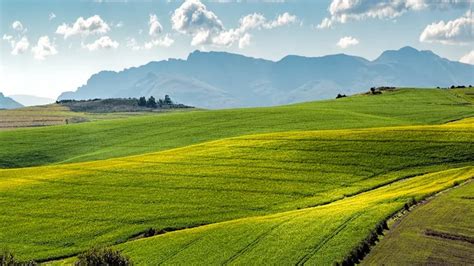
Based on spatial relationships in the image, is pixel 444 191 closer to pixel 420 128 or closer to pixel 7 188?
pixel 420 128

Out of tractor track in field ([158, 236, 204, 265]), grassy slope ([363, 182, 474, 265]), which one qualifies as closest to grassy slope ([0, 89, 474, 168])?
tractor track in field ([158, 236, 204, 265])

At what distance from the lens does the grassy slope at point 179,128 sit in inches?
3607

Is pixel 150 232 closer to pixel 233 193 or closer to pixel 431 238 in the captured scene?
pixel 233 193

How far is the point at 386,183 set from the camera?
52.1 metres

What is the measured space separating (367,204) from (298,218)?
17.8 ft

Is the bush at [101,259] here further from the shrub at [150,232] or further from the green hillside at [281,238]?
the shrub at [150,232]

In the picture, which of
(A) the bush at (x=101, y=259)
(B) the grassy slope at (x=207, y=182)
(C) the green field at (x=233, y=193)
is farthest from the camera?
(B) the grassy slope at (x=207, y=182)

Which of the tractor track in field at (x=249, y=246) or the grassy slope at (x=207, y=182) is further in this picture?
the grassy slope at (x=207, y=182)

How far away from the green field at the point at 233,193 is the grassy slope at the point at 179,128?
96 cm

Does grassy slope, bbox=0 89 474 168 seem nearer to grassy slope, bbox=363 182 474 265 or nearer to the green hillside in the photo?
the green hillside

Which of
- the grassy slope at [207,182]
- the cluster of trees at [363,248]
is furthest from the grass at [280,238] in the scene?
the grassy slope at [207,182]

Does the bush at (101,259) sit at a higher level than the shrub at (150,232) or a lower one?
higher

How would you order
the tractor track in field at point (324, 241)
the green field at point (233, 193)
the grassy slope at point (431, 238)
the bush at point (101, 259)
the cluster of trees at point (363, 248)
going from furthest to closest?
the green field at point (233, 193) → the tractor track in field at point (324, 241) → the bush at point (101, 259) → the cluster of trees at point (363, 248) → the grassy slope at point (431, 238)

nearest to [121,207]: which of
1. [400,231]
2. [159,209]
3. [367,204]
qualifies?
[159,209]
